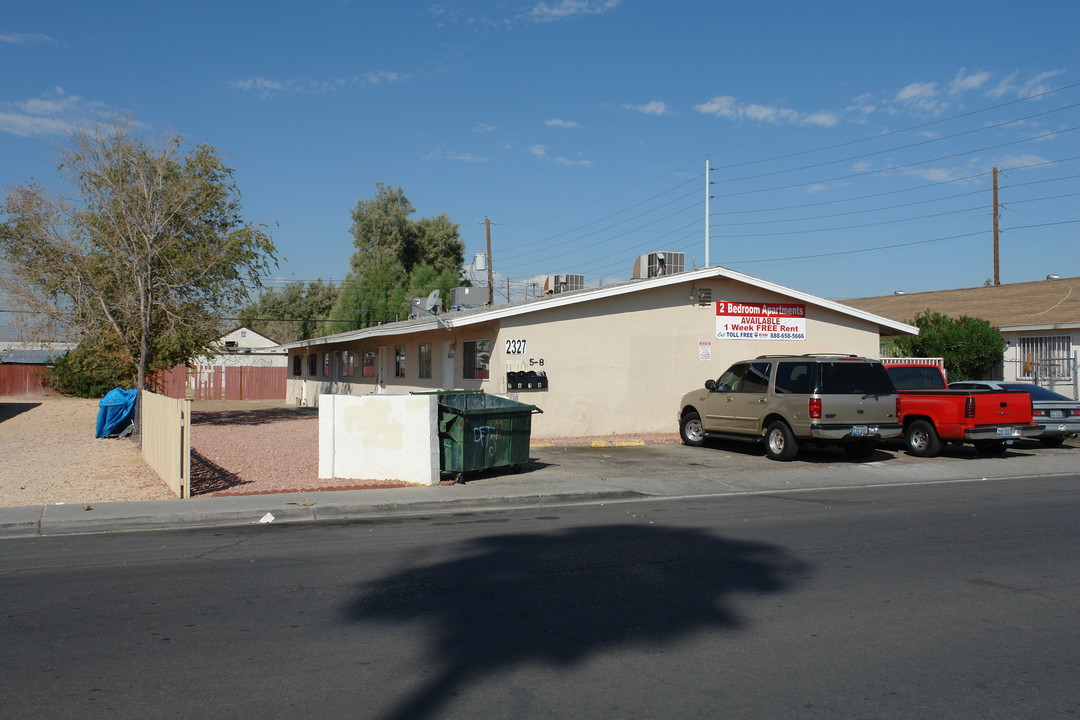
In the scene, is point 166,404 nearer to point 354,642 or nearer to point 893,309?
point 354,642

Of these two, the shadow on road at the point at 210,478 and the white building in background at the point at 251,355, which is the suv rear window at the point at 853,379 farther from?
the white building in background at the point at 251,355

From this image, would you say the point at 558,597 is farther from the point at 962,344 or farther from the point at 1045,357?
the point at 1045,357

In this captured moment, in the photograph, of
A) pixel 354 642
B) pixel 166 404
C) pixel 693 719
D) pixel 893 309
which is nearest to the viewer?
pixel 693 719

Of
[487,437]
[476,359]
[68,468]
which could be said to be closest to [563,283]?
[476,359]

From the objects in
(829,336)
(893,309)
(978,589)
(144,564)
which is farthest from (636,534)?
(893,309)

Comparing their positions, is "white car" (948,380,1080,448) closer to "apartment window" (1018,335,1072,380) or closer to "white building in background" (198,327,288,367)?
"apartment window" (1018,335,1072,380)

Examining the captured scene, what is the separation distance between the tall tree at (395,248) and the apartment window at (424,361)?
25.2 metres

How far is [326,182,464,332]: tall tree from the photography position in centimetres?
5034

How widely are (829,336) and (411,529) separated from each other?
1683cm

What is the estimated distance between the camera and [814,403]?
15.3m

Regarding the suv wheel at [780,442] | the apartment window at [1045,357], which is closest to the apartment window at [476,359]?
the suv wheel at [780,442]

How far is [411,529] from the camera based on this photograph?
392 inches

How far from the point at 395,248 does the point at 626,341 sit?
113 feet

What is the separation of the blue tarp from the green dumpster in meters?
11.4
